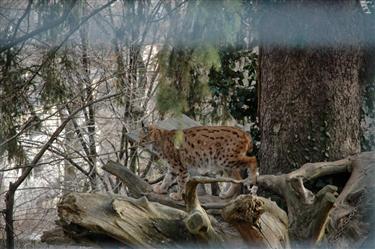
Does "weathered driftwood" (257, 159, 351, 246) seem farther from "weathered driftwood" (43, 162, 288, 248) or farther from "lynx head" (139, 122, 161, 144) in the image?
"lynx head" (139, 122, 161, 144)

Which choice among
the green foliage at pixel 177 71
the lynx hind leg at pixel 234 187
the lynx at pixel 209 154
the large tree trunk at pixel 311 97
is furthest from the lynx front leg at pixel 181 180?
the green foliage at pixel 177 71

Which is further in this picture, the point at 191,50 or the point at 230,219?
the point at 230,219

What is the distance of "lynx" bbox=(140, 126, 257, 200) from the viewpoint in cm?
170

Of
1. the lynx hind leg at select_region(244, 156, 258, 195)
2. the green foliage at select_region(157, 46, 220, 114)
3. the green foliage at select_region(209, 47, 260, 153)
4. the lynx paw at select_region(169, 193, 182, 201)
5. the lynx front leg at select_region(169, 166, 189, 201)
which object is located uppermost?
the green foliage at select_region(157, 46, 220, 114)

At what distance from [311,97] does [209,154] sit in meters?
0.33

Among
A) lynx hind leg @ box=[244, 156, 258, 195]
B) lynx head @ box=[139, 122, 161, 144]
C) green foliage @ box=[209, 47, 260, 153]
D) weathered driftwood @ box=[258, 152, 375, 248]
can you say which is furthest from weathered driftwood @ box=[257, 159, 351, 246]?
green foliage @ box=[209, 47, 260, 153]

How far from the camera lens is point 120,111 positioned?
8.95ft

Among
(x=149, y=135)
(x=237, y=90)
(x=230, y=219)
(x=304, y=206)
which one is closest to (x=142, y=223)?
(x=230, y=219)

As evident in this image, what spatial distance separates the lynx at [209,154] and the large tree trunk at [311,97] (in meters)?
0.10

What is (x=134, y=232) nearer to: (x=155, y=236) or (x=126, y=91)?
(x=155, y=236)

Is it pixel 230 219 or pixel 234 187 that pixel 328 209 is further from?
pixel 234 187

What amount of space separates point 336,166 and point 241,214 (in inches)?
23.4

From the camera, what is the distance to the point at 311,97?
1699 millimetres

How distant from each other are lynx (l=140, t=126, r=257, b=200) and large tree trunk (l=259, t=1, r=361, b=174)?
0.10 m
